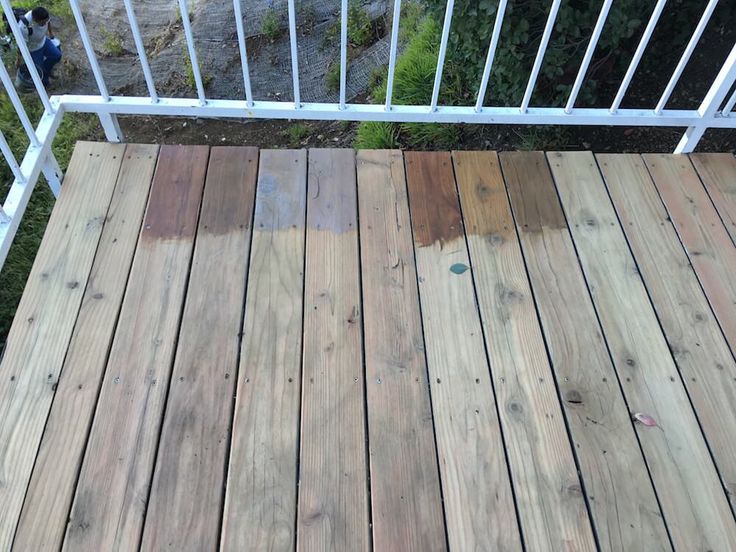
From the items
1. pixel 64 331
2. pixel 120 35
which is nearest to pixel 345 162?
pixel 64 331

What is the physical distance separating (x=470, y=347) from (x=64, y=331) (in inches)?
43.7

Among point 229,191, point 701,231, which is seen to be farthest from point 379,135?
point 701,231

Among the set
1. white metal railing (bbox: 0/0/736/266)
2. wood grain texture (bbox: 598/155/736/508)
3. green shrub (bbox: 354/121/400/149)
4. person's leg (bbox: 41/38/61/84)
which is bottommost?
person's leg (bbox: 41/38/61/84)

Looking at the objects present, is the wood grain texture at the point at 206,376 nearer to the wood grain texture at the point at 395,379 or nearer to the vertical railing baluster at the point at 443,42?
the wood grain texture at the point at 395,379

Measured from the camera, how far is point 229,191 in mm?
2002

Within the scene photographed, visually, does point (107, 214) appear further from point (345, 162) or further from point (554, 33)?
point (554, 33)

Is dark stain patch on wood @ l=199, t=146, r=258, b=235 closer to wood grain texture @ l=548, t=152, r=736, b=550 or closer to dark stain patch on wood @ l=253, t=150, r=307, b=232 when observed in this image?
dark stain patch on wood @ l=253, t=150, r=307, b=232

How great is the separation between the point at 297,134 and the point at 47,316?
7.22 ft

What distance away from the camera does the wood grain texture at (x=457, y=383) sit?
137cm

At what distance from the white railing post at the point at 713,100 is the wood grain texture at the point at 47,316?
6.68 feet

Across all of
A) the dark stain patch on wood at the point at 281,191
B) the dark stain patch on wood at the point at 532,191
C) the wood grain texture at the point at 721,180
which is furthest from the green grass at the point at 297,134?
the wood grain texture at the point at 721,180

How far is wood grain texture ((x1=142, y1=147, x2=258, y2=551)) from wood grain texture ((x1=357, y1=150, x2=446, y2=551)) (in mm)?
363

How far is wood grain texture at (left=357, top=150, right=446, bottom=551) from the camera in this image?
1.36 m

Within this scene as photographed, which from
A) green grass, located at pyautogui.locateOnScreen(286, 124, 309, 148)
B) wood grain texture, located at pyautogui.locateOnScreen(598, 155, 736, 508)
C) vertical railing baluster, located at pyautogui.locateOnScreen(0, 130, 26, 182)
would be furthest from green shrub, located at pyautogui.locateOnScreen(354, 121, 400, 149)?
vertical railing baluster, located at pyautogui.locateOnScreen(0, 130, 26, 182)
